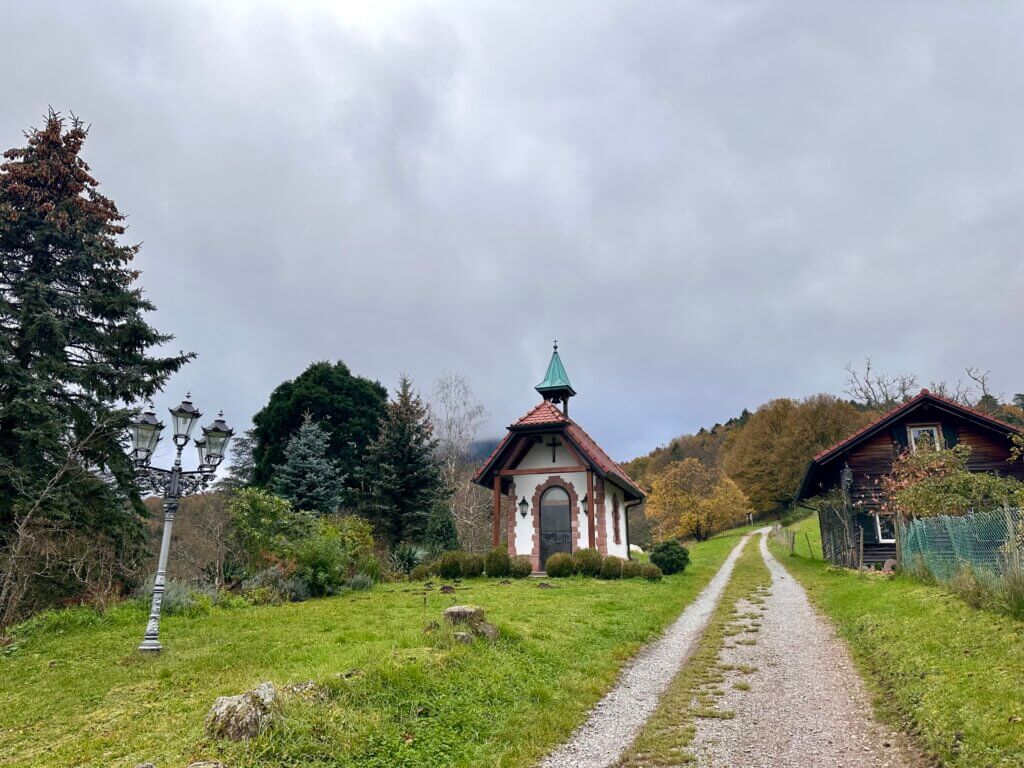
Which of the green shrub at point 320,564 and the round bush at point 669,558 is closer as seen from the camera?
the green shrub at point 320,564

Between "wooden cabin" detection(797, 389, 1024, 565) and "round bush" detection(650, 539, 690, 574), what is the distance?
5871 millimetres

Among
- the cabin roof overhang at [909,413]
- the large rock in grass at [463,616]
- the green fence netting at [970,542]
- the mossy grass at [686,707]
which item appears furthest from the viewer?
the cabin roof overhang at [909,413]

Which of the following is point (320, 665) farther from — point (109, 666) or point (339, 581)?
point (339, 581)

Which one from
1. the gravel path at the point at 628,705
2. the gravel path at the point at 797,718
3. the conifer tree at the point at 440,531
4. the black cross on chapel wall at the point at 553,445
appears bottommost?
the gravel path at the point at 628,705

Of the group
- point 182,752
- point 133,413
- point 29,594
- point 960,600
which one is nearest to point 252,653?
point 182,752

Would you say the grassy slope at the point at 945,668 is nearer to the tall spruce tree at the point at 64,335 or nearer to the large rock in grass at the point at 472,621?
the large rock in grass at the point at 472,621

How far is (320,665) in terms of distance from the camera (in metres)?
7.34

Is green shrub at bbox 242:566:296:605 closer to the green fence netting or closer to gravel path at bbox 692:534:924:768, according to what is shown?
gravel path at bbox 692:534:924:768

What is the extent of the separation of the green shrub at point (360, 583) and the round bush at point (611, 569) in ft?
22.7

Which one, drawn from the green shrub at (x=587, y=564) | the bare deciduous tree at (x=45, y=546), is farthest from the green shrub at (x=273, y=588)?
the green shrub at (x=587, y=564)

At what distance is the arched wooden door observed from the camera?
2220cm

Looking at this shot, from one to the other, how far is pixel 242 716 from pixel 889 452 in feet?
75.8

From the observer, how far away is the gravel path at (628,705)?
5605mm

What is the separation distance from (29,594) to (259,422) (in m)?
23.9
